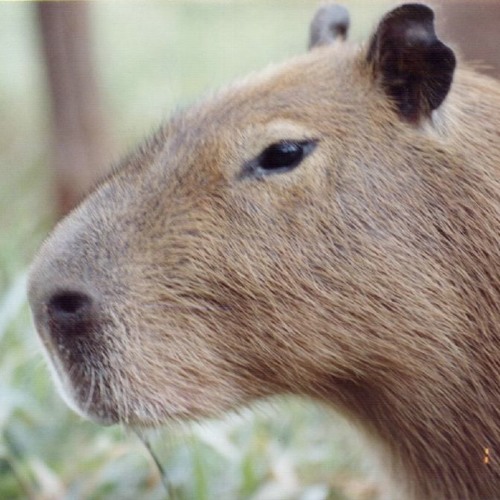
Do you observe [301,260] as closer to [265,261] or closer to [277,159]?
[265,261]

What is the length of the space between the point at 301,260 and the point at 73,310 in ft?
1.86

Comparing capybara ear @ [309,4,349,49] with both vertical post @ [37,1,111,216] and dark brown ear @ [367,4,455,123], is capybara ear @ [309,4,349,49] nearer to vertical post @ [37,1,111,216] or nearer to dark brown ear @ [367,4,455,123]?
dark brown ear @ [367,4,455,123]

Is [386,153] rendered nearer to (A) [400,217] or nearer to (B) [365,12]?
(A) [400,217]

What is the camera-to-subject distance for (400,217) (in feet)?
8.45

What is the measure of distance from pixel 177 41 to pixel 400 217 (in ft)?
24.3

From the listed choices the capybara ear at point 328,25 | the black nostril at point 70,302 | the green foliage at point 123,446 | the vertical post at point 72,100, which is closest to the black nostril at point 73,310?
the black nostril at point 70,302

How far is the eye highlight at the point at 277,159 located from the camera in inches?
101

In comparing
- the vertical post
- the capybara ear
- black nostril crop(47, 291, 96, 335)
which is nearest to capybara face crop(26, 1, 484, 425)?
black nostril crop(47, 291, 96, 335)

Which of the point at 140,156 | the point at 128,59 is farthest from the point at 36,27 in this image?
the point at 140,156

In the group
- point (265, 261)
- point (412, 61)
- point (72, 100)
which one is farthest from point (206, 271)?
point (72, 100)

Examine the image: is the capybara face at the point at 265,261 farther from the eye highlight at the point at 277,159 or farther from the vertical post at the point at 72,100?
the vertical post at the point at 72,100

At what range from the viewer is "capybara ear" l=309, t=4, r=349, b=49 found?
3.24 m

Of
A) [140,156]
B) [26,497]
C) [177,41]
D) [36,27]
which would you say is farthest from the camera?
[177,41]

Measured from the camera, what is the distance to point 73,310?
251 centimetres
